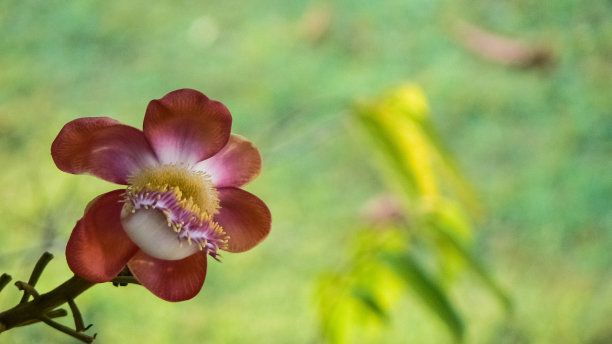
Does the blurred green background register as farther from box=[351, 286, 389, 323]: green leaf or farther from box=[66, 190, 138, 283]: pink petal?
box=[66, 190, 138, 283]: pink petal

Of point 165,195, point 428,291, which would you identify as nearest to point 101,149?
point 165,195

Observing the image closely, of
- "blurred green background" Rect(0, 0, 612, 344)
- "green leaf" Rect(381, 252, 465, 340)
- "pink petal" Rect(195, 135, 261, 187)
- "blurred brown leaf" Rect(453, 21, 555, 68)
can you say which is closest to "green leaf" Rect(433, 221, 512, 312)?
"green leaf" Rect(381, 252, 465, 340)

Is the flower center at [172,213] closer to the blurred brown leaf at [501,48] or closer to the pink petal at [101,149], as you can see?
the pink petal at [101,149]

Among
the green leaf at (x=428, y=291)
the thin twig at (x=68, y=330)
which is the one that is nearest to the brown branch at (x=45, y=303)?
the thin twig at (x=68, y=330)

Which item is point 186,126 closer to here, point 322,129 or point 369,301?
point 369,301

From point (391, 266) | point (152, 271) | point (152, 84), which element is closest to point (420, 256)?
point (152, 84)

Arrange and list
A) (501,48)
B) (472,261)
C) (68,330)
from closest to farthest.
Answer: (68,330) → (472,261) → (501,48)

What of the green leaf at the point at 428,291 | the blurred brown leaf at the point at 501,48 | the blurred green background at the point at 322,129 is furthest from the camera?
the blurred brown leaf at the point at 501,48
